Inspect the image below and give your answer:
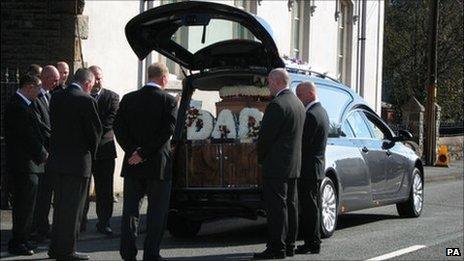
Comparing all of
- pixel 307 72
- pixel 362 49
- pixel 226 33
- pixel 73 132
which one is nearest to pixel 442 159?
pixel 362 49

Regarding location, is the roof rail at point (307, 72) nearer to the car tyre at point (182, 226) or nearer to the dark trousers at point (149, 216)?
the car tyre at point (182, 226)

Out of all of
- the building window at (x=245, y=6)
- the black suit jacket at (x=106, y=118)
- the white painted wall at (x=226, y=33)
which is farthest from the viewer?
the building window at (x=245, y=6)

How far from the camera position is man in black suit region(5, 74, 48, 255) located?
339 inches

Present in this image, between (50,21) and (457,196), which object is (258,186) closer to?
(50,21)

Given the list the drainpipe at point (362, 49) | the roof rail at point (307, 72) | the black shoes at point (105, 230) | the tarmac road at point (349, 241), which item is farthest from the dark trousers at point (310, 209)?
the drainpipe at point (362, 49)

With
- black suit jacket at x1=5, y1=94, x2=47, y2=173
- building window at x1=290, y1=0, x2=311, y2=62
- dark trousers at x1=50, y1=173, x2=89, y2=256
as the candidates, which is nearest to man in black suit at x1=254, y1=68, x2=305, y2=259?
dark trousers at x1=50, y1=173, x2=89, y2=256

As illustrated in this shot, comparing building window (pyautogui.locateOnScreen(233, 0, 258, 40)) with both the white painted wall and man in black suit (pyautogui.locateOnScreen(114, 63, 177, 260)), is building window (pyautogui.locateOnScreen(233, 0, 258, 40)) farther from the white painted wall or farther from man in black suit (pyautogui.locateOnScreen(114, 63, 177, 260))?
man in black suit (pyautogui.locateOnScreen(114, 63, 177, 260))

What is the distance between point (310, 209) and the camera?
9086 mm

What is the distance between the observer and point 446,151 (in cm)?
2703

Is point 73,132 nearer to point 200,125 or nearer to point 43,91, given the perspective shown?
point 43,91

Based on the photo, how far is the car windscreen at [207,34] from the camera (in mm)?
16391

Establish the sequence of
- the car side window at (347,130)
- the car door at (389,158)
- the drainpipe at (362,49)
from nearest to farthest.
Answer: the car side window at (347,130)
the car door at (389,158)
the drainpipe at (362,49)

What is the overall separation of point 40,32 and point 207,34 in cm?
463

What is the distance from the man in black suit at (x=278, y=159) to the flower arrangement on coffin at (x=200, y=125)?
5.44 ft
